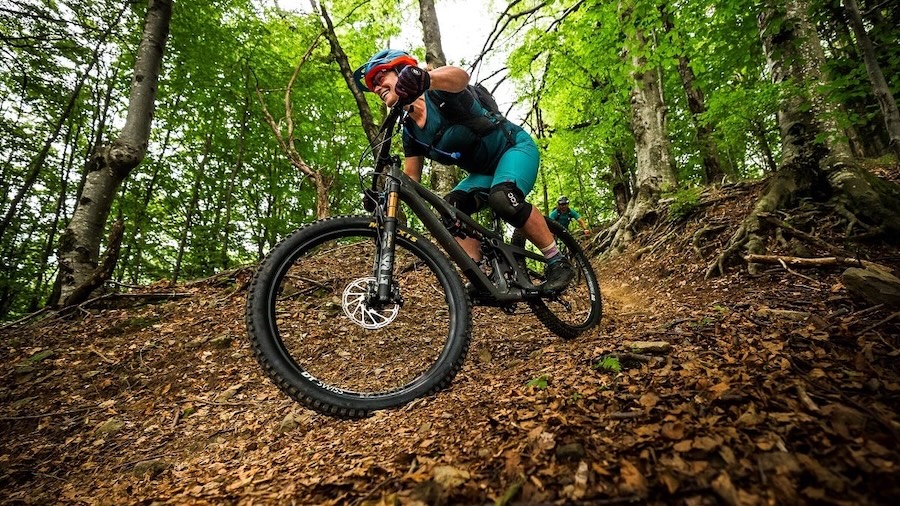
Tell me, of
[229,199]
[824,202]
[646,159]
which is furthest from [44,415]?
[229,199]

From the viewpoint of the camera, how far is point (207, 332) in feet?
15.0

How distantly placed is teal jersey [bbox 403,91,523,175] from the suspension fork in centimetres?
81

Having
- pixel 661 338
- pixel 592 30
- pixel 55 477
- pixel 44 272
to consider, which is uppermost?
pixel 592 30

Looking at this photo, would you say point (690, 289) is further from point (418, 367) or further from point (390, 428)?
point (390, 428)

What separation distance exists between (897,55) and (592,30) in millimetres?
5348

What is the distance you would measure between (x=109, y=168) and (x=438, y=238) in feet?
20.9

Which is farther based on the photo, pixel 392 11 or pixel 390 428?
pixel 392 11

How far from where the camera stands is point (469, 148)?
11.0 feet

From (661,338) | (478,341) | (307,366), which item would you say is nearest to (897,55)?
(661,338)

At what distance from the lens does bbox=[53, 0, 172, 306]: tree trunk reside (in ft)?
18.2

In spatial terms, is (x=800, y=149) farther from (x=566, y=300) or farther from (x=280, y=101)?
(x=280, y=101)

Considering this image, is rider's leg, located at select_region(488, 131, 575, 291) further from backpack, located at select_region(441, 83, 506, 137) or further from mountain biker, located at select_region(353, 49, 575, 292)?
backpack, located at select_region(441, 83, 506, 137)

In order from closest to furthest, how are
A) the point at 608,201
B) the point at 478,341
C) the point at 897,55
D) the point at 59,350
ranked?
the point at 897,55 < the point at 478,341 < the point at 59,350 < the point at 608,201

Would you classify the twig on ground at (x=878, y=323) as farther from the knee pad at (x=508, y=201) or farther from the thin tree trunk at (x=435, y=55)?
the thin tree trunk at (x=435, y=55)
